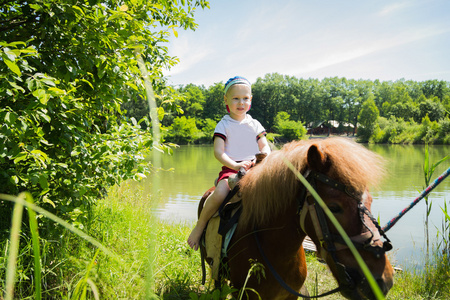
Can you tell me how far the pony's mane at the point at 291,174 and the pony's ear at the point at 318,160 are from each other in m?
0.03

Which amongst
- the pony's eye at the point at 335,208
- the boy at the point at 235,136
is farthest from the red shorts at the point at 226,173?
the pony's eye at the point at 335,208

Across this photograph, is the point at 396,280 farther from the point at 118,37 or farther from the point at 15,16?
the point at 15,16

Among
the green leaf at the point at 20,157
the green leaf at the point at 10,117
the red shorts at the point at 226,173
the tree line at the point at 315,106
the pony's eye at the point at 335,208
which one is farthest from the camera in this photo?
the tree line at the point at 315,106

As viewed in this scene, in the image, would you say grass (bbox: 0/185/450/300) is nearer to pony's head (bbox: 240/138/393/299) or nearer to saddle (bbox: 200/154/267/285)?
saddle (bbox: 200/154/267/285)

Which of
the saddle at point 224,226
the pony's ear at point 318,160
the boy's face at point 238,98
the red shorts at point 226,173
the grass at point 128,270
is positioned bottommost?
the grass at point 128,270

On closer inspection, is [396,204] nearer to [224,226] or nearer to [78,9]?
[224,226]

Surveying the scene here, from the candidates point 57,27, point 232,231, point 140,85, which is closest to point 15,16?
point 57,27

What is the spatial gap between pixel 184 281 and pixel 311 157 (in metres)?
2.20

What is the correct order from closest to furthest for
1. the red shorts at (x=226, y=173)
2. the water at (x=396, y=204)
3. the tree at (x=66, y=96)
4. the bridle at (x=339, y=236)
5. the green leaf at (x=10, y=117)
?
the bridle at (x=339, y=236) < the green leaf at (x=10, y=117) < the tree at (x=66, y=96) < the red shorts at (x=226, y=173) < the water at (x=396, y=204)

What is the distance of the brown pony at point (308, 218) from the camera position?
1.64m

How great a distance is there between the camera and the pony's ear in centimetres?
182

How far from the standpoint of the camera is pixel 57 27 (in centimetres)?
265

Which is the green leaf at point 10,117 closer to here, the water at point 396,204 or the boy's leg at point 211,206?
the boy's leg at point 211,206

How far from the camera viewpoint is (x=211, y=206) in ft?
8.58
